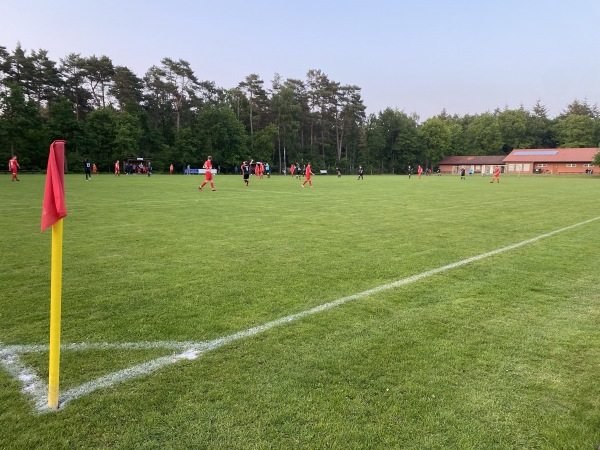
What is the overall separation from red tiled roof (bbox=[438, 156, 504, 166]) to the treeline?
341cm

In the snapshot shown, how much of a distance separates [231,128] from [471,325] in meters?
74.3

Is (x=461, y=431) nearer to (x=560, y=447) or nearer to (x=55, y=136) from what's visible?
(x=560, y=447)

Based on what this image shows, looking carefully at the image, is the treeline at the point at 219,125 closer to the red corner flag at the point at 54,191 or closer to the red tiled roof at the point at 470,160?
the red tiled roof at the point at 470,160

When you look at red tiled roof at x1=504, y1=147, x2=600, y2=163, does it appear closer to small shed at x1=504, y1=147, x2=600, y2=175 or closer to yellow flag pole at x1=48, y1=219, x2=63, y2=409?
small shed at x1=504, y1=147, x2=600, y2=175

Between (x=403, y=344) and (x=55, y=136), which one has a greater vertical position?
(x=55, y=136)

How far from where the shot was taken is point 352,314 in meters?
4.64

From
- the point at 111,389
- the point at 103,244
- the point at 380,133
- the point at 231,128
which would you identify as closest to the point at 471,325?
the point at 111,389

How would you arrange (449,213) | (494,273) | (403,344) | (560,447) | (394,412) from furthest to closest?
(449,213) < (494,273) < (403,344) < (394,412) < (560,447)

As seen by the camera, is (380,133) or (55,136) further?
(380,133)

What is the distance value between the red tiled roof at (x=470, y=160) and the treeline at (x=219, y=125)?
341 centimetres

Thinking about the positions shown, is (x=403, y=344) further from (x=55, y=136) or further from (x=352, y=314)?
(x=55, y=136)

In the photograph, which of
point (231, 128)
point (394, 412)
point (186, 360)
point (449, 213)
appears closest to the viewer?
point (394, 412)

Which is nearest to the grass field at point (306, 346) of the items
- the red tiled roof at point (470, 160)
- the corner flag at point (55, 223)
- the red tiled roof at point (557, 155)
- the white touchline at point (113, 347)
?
the white touchline at point (113, 347)

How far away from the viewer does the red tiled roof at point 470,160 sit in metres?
99.9
